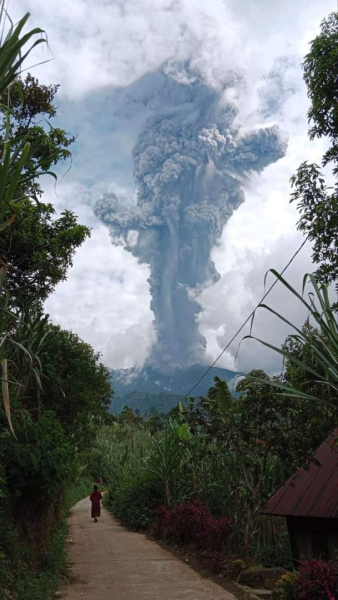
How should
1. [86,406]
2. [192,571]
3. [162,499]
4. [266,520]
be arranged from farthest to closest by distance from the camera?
[162,499] → [86,406] → [266,520] → [192,571]

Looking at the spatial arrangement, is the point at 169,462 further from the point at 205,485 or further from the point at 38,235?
the point at 38,235

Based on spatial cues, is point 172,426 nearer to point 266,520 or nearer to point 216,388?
point 216,388

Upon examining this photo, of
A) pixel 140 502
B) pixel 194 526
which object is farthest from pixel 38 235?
pixel 140 502

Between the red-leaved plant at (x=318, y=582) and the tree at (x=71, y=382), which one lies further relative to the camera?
the tree at (x=71, y=382)

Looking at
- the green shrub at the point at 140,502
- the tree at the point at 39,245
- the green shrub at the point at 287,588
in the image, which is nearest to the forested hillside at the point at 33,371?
the tree at the point at 39,245

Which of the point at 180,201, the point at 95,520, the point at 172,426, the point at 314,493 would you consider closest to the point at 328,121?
the point at 314,493

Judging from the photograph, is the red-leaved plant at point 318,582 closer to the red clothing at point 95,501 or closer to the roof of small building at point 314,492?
the roof of small building at point 314,492

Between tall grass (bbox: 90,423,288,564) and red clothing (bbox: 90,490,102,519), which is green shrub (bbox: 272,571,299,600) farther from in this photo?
red clothing (bbox: 90,490,102,519)
